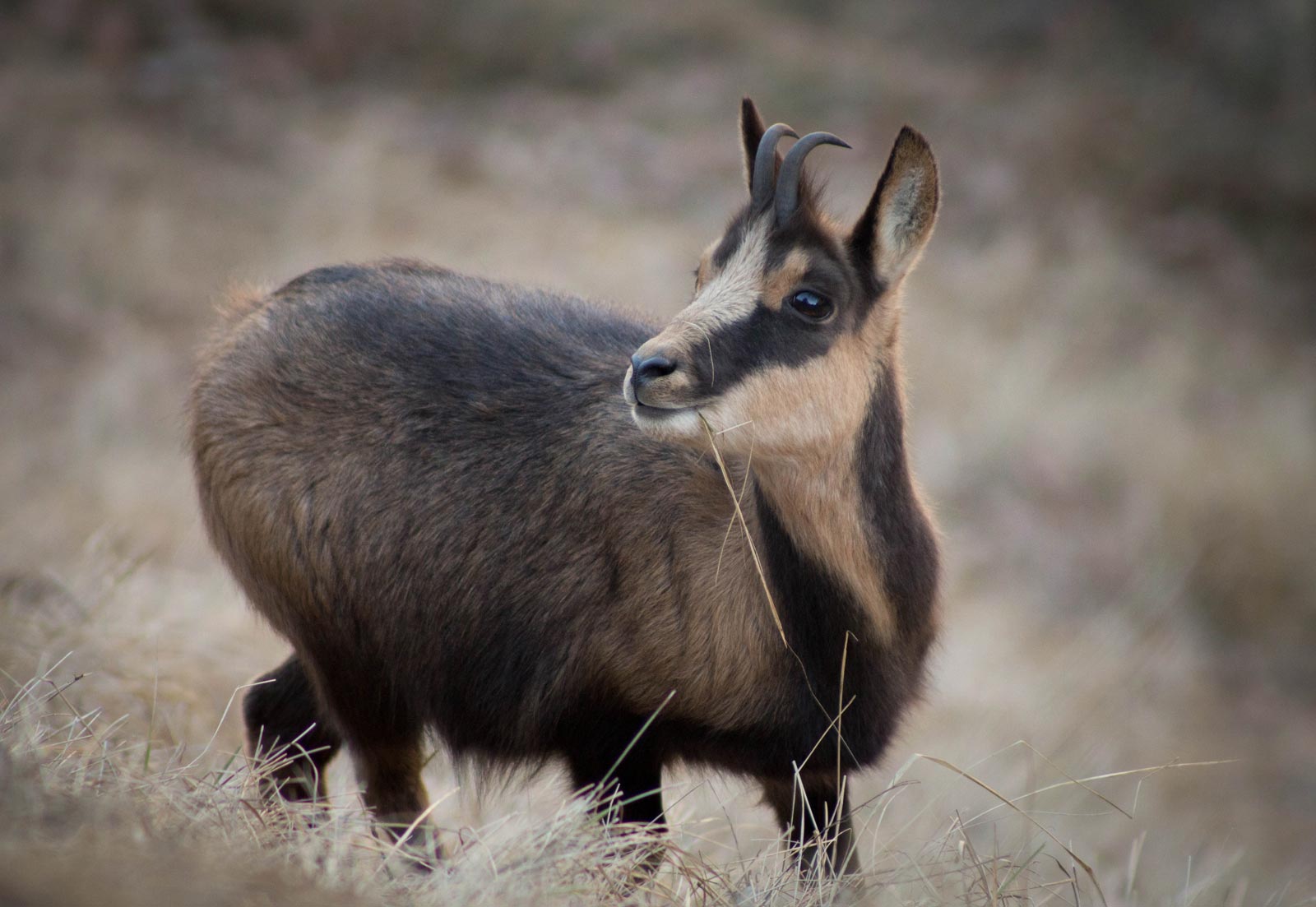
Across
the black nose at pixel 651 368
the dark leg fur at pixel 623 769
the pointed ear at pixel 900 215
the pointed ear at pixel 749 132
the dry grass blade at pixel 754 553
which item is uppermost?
the pointed ear at pixel 749 132

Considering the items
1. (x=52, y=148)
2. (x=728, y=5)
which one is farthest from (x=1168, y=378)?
(x=52, y=148)

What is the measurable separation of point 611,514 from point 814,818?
50.2 inches

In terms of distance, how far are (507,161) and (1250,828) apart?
13697mm

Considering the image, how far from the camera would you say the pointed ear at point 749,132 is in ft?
14.3

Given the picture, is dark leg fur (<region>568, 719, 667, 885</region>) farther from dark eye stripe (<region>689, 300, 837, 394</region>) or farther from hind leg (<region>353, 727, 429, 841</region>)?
dark eye stripe (<region>689, 300, 837, 394</region>)

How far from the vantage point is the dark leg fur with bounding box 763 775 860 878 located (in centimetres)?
405

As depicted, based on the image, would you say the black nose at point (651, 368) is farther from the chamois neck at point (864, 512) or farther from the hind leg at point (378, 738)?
the hind leg at point (378, 738)

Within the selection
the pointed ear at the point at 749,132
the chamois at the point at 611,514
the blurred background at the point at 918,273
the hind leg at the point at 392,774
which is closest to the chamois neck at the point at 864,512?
the chamois at the point at 611,514

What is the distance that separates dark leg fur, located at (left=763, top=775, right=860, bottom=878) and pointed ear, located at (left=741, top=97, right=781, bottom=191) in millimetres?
2174

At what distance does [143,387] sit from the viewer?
12555 mm

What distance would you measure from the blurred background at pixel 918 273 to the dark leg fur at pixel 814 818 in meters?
1.05

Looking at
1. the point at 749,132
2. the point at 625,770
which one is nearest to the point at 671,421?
the point at 625,770

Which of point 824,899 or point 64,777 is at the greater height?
point 64,777

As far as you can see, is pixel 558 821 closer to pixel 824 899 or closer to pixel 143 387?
pixel 824 899
